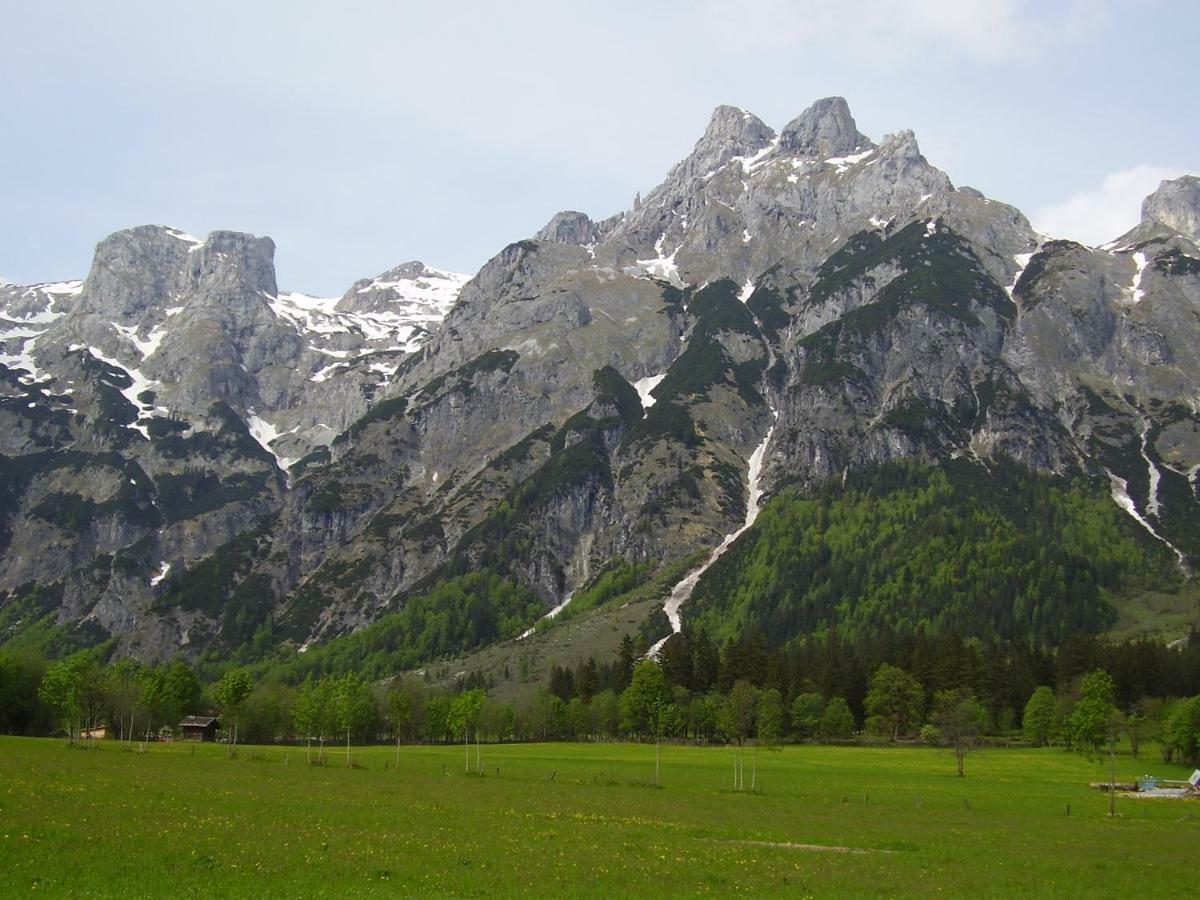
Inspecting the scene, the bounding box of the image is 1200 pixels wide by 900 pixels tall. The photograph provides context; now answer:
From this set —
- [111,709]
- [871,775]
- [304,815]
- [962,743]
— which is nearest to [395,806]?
[304,815]

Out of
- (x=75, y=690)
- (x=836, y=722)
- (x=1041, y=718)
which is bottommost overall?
(x=836, y=722)

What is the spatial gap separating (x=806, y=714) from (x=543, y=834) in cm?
10609

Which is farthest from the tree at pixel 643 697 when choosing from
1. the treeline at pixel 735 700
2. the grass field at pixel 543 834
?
the grass field at pixel 543 834

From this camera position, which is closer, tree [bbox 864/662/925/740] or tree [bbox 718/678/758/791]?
tree [bbox 718/678/758/791]

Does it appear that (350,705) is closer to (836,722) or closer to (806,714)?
(806,714)

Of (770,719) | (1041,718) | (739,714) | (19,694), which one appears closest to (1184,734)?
(1041,718)

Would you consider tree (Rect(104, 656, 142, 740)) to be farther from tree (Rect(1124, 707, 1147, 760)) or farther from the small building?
tree (Rect(1124, 707, 1147, 760))

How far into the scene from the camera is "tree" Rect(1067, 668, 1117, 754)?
106 meters

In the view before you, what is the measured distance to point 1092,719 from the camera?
106 meters

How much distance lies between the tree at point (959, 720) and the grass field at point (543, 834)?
59.0 ft

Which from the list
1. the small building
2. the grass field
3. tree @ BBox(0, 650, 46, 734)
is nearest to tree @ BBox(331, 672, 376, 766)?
the small building

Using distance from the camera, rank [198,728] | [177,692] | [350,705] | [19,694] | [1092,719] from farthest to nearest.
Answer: [198,728] → [177,692] → [19,694] → [350,705] → [1092,719]

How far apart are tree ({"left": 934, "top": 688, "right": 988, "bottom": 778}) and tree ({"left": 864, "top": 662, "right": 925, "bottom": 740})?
304cm

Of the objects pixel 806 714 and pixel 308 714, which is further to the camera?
pixel 806 714
